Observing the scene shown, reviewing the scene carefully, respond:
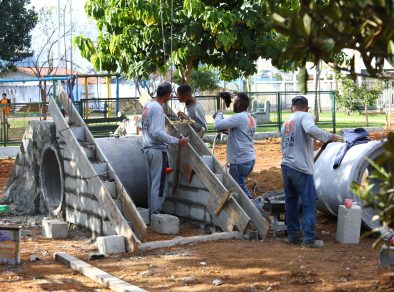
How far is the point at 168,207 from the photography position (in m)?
11.7

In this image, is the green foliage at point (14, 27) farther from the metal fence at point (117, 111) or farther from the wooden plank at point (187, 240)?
the wooden plank at point (187, 240)

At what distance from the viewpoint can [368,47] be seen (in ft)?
12.9

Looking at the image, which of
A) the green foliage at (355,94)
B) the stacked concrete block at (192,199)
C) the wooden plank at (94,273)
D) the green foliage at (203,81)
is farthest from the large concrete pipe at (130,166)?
the green foliage at (203,81)

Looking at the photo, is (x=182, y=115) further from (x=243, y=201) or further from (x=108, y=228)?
(x=108, y=228)

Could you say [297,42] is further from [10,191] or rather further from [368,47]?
[10,191]

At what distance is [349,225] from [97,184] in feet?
9.83

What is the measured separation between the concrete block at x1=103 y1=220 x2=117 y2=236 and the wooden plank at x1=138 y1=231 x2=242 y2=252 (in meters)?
0.62

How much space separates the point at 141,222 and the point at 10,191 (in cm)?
491

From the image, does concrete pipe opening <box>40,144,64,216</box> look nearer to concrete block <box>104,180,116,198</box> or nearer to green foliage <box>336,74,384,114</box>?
concrete block <box>104,180,116,198</box>

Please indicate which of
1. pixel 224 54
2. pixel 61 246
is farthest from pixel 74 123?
pixel 224 54

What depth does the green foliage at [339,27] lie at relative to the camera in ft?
12.2

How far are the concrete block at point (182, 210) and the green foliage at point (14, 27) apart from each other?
23383 millimetres

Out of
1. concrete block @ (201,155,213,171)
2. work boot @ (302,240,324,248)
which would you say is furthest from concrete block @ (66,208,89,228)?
work boot @ (302,240,324,248)

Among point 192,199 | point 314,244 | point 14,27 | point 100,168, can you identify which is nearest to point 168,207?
point 192,199
